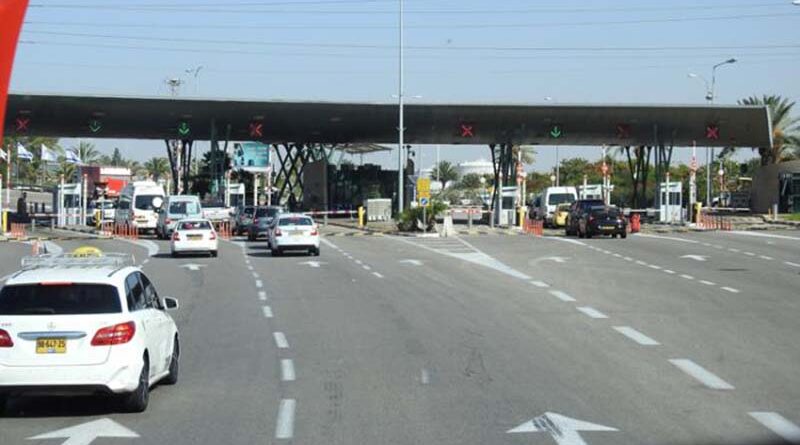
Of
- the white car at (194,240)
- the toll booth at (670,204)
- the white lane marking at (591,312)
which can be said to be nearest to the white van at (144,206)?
the white car at (194,240)

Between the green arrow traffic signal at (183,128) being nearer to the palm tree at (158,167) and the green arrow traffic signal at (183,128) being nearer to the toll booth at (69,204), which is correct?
the toll booth at (69,204)

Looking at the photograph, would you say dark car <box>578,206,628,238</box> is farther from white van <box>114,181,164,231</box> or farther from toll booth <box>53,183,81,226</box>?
toll booth <box>53,183,81,226</box>

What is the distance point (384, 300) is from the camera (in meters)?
23.4

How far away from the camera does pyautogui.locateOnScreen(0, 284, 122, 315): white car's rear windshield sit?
11.1m

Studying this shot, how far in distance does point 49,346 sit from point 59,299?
1.97ft

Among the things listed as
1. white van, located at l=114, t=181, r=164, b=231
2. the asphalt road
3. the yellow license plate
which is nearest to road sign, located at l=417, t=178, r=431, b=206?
white van, located at l=114, t=181, r=164, b=231

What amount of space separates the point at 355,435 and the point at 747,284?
1931cm

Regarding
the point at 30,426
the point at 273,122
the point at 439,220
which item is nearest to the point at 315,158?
the point at 273,122

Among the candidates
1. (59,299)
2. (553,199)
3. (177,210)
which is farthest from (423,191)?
(59,299)

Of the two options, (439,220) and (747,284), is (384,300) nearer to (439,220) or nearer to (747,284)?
(747,284)

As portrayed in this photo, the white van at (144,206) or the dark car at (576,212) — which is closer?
the dark car at (576,212)

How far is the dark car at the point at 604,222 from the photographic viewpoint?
5112 cm

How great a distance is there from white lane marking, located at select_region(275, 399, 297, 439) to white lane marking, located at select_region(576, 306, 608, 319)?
9.52 m

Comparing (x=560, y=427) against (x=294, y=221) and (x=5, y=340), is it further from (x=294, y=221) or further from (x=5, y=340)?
(x=294, y=221)
